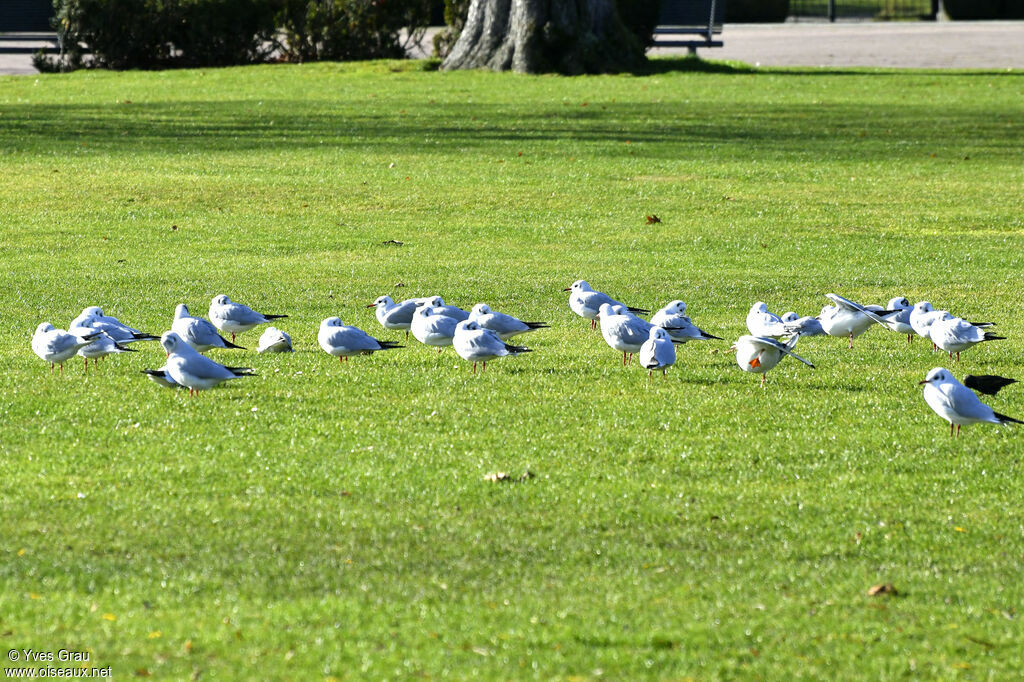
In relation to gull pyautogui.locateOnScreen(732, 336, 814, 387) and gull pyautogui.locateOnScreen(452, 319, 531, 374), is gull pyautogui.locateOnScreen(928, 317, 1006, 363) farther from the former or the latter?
gull pyautogui.locateOnScreen(452, 319, 531, 374)

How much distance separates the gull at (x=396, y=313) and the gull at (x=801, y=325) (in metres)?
2.92

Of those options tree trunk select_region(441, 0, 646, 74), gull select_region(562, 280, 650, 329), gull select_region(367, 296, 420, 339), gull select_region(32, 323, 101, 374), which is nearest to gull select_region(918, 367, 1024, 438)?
gull select_region(562, 280, 650, 329)

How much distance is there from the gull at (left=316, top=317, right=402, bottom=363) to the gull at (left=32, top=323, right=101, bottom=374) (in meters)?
1.61

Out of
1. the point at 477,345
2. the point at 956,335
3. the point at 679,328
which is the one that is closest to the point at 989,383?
the point at 956,335

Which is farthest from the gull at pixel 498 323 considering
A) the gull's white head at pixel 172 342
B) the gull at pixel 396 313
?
the gull's white head at pixel 172 342

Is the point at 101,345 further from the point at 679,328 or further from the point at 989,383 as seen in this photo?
the point at 989,383

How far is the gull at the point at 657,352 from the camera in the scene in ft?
28.5

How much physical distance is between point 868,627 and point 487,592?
5.30ft

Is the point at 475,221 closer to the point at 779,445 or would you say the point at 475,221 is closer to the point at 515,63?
the point at 779,445

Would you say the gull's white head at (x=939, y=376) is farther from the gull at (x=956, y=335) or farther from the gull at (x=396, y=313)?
the gull at (x=396, y=313)

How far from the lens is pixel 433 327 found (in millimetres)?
9461

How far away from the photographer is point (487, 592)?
5555 millimetres

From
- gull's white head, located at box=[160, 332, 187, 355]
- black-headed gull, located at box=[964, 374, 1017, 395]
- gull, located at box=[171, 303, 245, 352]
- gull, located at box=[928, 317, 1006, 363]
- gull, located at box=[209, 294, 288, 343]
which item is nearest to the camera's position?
black-headed gull, located at box=[964, 374, 1017, 395]

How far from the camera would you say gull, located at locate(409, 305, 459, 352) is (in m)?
9.44
